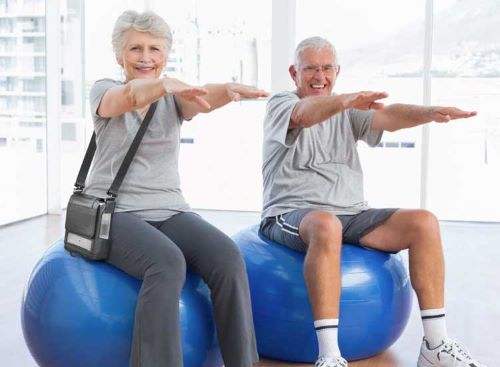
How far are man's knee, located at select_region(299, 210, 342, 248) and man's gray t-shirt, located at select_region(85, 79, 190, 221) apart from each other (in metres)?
0.42

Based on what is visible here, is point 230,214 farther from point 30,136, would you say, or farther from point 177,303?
point 177,303

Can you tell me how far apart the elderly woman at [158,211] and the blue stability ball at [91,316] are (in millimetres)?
59

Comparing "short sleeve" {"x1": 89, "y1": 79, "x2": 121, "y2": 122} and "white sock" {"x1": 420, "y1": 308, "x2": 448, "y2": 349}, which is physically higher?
"short sleeve" {"x1": 89, "y1": 79, "x2": 121, "y2": 122}

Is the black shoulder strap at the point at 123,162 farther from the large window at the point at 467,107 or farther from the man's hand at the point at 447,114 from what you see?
the large window at the point at 467,107

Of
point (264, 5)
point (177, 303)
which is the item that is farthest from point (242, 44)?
point (177, 303)

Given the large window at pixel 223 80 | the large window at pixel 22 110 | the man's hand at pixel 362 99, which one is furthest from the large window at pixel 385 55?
the man's hand at pixel 362 99

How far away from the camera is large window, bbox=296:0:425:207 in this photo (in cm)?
550

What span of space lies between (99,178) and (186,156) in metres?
3.90

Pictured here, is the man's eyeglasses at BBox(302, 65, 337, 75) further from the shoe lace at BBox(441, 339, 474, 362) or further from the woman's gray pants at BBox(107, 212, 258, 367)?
the shoe lace at BBox(441, 339, 474, 362)

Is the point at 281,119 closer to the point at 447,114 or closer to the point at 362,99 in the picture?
the point at 362,99

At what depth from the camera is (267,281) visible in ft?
8.06

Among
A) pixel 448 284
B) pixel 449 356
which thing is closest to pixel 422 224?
pixel 449 356

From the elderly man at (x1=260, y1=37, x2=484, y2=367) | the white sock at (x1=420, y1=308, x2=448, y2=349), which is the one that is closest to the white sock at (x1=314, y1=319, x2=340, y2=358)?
the elderly man at (x1=260, y1=37, x2=484, y2=367)

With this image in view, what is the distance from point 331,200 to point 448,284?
1397 mm
